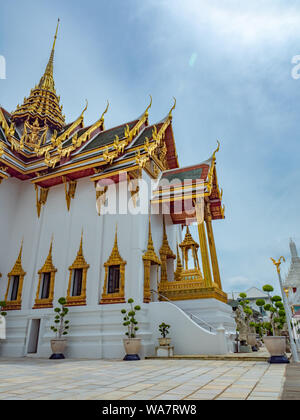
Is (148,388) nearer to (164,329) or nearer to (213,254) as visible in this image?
(164,329)

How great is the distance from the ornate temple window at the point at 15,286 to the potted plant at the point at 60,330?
2051 millimetres

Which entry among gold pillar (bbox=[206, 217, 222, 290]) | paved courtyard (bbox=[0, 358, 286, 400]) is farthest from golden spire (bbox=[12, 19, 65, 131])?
→ paved courtyard (bbox=[0, 358, 286, 400])

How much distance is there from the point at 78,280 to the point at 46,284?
139 cm

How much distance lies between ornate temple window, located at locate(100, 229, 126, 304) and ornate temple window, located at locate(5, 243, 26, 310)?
11.6 feet

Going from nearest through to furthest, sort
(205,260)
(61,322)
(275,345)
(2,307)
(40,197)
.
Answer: (275,345) → (61,322) → (205,260) → (2,307) → (40,197)

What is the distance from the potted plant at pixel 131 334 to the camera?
7.67m

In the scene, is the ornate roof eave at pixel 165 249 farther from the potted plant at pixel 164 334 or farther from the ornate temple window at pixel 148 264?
Answer: the potted plant at pixel 164 334

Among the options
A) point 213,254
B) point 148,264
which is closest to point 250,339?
point 213,254

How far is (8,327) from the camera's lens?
34.2 ft

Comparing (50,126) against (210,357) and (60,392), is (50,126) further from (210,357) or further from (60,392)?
(60,392)

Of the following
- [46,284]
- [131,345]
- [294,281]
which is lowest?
[131,345]

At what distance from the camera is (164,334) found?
27.6 ft

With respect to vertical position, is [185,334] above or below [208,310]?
below
